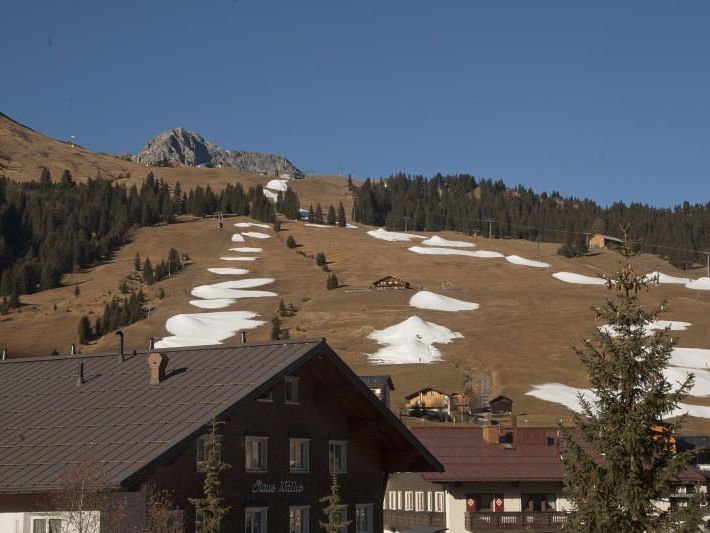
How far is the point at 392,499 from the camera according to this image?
59375 millimetres

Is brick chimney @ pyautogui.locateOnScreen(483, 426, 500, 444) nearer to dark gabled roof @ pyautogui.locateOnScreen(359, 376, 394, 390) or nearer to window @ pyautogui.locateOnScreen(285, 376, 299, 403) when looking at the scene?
dark gabled roof @ pyautogui.locateOnScreen(359, 376, 394, 390)

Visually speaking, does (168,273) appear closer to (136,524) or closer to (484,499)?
(484,499)

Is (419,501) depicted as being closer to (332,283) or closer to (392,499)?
(392,499)

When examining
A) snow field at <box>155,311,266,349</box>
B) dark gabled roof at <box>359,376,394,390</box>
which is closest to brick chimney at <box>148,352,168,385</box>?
dark gabled roof at <box>359,376,394,390</box>

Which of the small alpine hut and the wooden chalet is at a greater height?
the wooden chalet

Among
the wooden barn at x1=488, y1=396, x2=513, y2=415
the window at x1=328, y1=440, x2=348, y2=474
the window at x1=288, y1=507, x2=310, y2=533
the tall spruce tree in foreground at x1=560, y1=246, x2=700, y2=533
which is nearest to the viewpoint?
the tall spruce tree in foreground at x1=560, y1=246, x2=700, y2=533

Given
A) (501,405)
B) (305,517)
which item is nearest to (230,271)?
(501,405)

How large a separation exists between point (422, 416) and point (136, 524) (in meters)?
75.7

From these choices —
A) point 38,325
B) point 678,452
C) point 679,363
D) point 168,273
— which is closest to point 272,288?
point 168,273

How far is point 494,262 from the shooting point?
19762 cm

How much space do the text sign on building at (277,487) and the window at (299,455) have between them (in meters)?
0.43

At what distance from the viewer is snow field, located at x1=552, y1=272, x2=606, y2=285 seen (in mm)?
182125

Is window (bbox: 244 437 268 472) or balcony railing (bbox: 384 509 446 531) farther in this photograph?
balcony railing (bbox: 384 509 446 531)

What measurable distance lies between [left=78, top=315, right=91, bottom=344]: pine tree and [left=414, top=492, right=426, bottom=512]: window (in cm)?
9460
